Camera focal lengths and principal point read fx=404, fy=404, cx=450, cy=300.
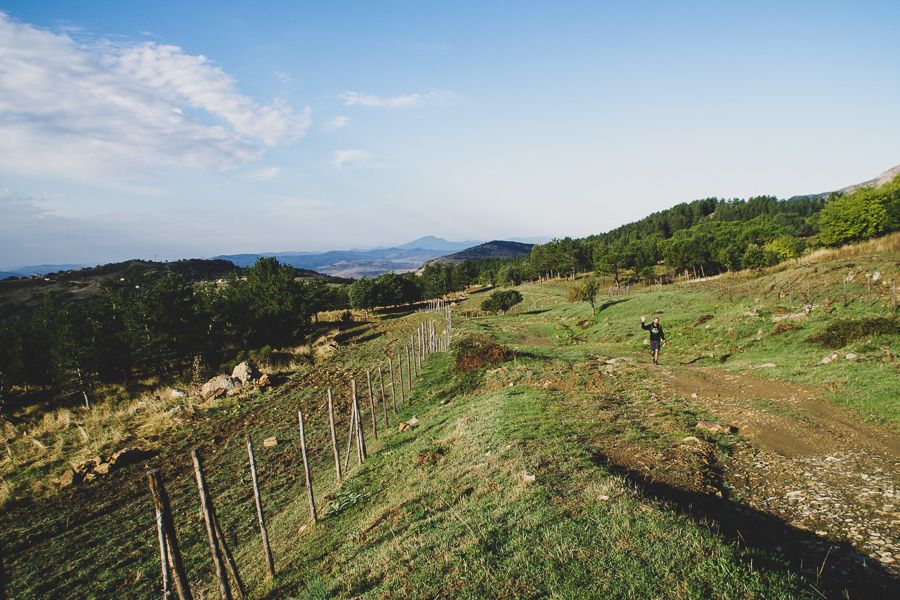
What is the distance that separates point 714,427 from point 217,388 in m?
30.3

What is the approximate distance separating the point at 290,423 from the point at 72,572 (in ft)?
36.6

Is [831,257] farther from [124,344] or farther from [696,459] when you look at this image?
[124,344]

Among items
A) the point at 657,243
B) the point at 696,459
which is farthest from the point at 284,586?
the point at 657,243

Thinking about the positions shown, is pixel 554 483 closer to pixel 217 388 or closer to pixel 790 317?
pixel 790 317

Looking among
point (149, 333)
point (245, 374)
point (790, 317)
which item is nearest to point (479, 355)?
point (245, 374)

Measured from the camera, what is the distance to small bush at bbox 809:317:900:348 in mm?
18891

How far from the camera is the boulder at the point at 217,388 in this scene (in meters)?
28.5

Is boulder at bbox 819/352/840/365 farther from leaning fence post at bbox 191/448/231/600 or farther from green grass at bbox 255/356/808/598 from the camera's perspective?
leaning fence post at bbox 191/448/231/600

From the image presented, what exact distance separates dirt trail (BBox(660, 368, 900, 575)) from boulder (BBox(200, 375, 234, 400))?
1146 inches

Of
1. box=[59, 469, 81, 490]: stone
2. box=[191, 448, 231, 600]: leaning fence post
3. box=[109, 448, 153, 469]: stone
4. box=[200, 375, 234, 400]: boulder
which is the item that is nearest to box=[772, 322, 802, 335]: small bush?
box=[191, 448, 231, 600]: leaning fence post

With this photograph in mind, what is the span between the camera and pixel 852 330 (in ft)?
65.0

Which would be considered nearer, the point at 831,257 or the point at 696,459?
the point at 696,459

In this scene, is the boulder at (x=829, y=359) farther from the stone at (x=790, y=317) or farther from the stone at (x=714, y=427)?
the stone at (x=714, y=427)

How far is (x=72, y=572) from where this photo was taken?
450 inches
